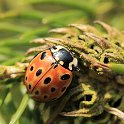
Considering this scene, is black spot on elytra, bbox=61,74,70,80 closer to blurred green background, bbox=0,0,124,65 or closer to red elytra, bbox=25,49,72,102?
red elytra, bbox=25,49,72,102

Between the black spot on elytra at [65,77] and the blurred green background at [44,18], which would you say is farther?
the blurred green background at [44,18]

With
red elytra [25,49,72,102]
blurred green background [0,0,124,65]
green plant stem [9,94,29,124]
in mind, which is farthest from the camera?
blurred green background [0,0,124,65]

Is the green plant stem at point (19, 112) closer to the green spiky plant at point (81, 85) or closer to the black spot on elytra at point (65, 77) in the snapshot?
the green spiky plant at point (81, 85)

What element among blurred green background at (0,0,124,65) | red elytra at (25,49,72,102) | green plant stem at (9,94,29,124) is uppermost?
blurred green background at (0,0,124,65)

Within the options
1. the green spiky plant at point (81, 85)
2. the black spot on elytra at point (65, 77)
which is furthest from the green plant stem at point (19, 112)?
the black spot on elytra at point (65, 77)

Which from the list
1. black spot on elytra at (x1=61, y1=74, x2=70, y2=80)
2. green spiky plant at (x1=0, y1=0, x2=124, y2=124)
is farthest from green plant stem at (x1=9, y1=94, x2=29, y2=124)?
black spot on elytra at (x1=61, y1=74, x2=70, y2=80)

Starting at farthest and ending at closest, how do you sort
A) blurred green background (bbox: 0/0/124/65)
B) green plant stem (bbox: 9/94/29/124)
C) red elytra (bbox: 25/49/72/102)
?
blurred green background (bbox: 0/0/124/65) < red elytra (bbox: 25/49/72/102) < green plant stem (bbox: 9/94/29/124)

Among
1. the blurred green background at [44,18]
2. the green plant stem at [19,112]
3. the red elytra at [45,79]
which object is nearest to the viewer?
the green plant stem at [19,112]

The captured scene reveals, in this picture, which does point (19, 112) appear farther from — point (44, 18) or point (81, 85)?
point (44, 18)

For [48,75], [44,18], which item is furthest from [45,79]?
[44,18]
